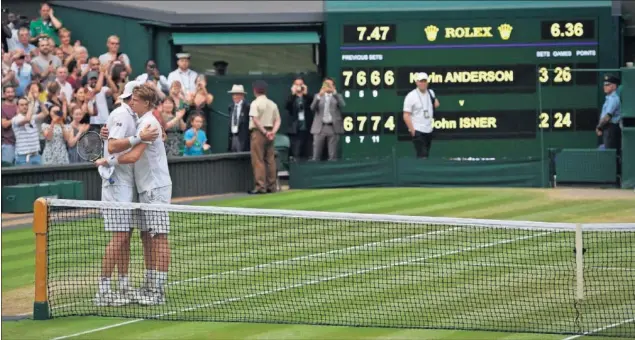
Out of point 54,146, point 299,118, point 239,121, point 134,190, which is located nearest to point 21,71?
point 54,146

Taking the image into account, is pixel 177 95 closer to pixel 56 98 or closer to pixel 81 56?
pixel 81 56

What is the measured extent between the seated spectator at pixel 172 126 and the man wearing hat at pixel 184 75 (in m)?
1.53

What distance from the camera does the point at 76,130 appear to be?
2366cm

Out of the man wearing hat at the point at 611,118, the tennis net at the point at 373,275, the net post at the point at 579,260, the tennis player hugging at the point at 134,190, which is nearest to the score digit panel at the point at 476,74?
the man wearing hat at the point at 611,118

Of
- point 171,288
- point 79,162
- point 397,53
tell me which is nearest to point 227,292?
point 171,288

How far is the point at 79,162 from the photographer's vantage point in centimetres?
2284

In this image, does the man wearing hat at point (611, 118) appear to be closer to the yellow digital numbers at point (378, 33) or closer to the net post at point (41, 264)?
the yellow digital numbers at point (378, 33)

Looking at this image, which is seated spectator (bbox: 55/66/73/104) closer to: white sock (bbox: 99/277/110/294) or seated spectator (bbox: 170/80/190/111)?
seated spectator (bbox: 170/80/190/111)

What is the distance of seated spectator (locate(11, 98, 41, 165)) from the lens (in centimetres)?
2288

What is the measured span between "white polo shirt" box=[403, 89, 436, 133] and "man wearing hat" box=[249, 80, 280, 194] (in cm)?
252

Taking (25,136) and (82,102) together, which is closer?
(25,136)

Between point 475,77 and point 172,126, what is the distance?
19.3 ft

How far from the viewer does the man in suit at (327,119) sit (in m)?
25.7

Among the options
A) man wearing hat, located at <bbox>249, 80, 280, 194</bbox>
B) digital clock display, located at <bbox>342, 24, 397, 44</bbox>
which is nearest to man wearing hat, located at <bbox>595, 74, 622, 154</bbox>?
digital clock display, located at <bbox>342, 24, 397, 44</bbox>
